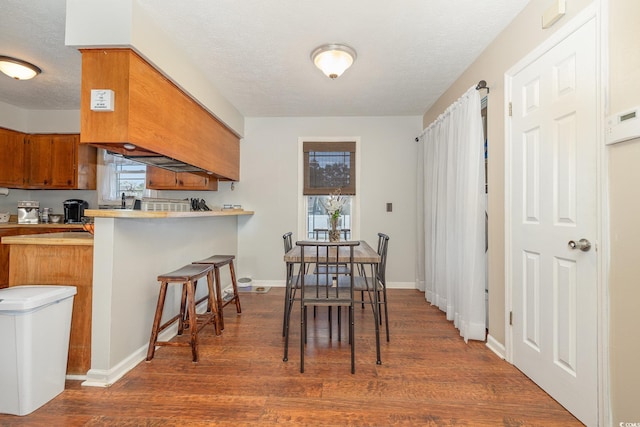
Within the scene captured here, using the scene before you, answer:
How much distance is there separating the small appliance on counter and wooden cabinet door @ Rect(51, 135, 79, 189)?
0.37 metres

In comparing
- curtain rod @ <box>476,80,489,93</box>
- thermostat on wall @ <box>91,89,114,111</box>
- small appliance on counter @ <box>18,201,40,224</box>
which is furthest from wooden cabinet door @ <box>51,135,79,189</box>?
curtain rod @ <box>476,80,489,93</box>

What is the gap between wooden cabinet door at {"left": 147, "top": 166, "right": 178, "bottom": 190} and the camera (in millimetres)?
3990

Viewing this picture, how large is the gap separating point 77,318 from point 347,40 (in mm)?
2924

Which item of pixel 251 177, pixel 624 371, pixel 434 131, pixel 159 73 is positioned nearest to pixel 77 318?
pixel 159 73

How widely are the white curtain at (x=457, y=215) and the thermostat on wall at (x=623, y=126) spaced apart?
1122mm

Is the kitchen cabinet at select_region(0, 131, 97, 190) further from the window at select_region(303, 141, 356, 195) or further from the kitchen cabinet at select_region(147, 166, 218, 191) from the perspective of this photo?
the window at select_region(303, 141, 356, 195)

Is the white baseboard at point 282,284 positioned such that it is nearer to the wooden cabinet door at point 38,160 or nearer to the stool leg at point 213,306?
the stool leg at point 213,306

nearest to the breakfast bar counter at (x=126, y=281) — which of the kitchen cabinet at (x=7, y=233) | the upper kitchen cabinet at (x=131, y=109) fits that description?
the upper kitchen cabinet at (x=131, y=109)

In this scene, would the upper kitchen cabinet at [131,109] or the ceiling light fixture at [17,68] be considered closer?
the upper kitchen cabinet at [131,109]

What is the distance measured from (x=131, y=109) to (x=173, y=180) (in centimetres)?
219

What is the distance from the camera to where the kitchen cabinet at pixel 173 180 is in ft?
13.1

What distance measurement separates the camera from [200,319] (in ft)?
9.05

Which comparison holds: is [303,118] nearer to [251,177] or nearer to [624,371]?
[251,177]

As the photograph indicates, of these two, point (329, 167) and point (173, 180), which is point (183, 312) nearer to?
point (173, 180)
